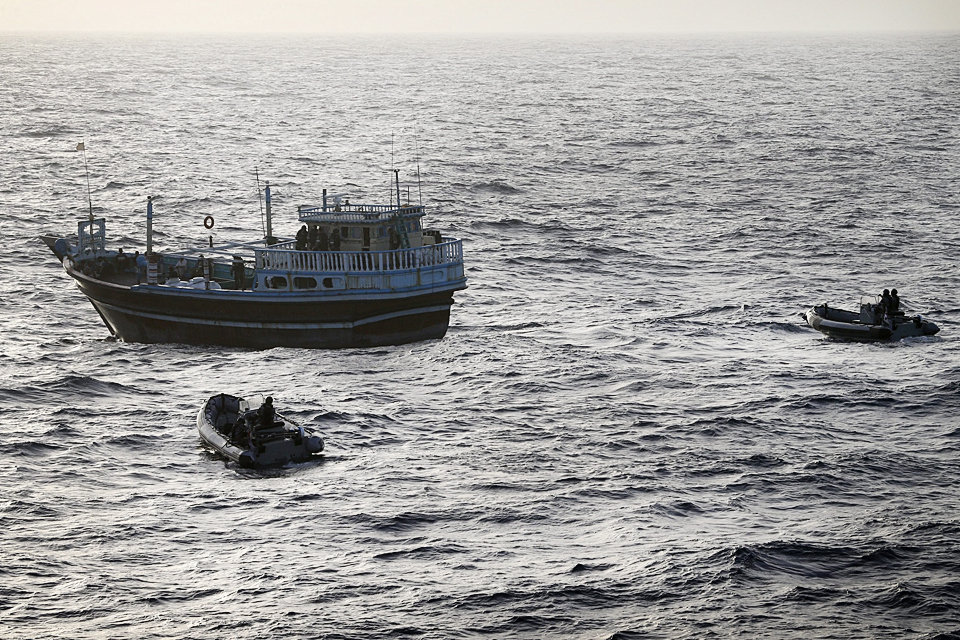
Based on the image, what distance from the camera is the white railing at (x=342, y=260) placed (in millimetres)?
41625

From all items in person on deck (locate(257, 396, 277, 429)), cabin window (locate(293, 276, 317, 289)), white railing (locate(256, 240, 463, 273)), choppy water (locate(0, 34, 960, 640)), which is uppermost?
white railing (locate(256, 240, 463, 273))

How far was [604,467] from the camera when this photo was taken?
1266 inches

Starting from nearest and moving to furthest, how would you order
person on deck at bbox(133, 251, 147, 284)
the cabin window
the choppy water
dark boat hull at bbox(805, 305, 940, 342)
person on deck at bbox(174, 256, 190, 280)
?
the choppy water
the cabin window
dark boat hull at bbox(805, 305, 940, 342)
person on deck at bbox(174, 256, 190, 280)
person on deck at bbox(133, 251, 147, 284)

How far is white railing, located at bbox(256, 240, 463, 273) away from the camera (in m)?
41.6

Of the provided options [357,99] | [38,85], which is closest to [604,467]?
[357,99]

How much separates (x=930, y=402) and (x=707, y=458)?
9290mm

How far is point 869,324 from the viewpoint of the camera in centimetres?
4484

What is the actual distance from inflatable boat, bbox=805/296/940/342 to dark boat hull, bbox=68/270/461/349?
564 inches

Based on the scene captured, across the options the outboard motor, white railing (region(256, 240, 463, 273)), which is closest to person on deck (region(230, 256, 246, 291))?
white railing (region(256, 240, 463, 273))

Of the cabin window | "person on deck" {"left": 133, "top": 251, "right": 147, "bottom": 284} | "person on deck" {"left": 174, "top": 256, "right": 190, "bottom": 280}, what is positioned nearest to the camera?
the cabin window

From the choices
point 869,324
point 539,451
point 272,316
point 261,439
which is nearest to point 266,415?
point 261,439

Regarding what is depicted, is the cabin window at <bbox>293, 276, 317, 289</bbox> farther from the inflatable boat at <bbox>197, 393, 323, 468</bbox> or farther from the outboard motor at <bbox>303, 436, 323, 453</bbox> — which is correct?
the outboard motor at <bbox>303, 436, 323, 453</bbox>

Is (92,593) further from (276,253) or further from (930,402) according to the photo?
(930,402)

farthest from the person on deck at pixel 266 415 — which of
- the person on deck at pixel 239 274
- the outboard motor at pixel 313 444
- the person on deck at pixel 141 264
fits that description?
the person on deck at pixel 141 264
